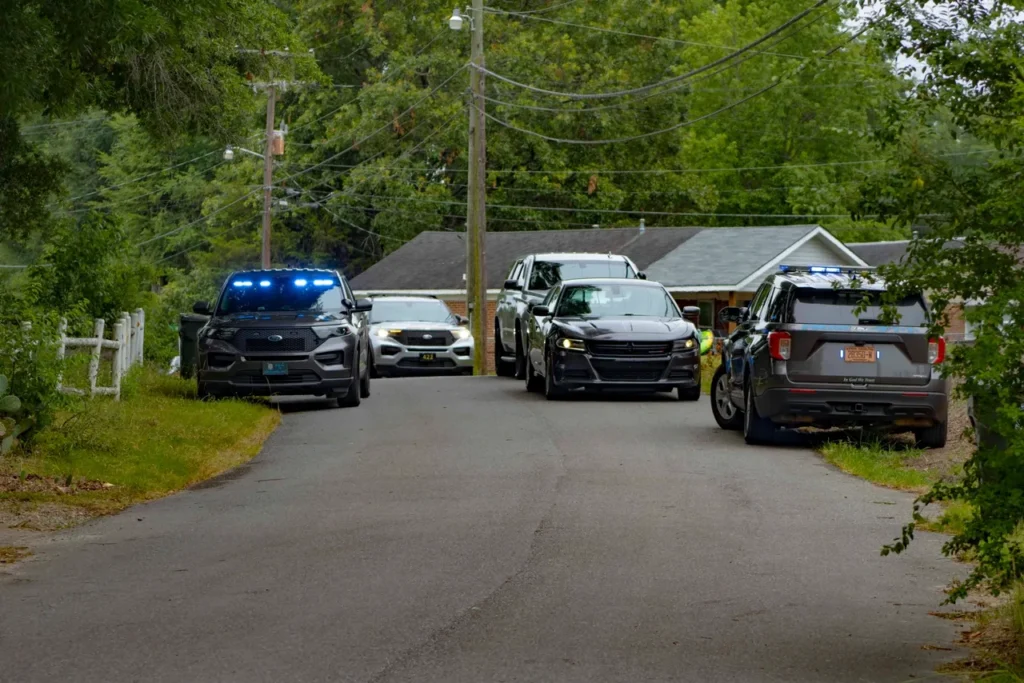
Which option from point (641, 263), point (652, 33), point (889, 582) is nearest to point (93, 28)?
point (889, 582)

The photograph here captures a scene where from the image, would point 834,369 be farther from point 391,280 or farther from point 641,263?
point 391,280

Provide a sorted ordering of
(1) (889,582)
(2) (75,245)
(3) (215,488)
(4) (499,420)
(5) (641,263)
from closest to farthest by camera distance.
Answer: (1) (889,582)
(3) (215,488)
(4) (499,420)
(2) (75,245)
(5) (641,263)

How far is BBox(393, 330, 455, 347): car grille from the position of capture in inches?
1357

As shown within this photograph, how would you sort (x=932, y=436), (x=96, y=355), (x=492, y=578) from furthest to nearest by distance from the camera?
(x=96, y=355)
(x=932, y=436)
(x=492, y=578)

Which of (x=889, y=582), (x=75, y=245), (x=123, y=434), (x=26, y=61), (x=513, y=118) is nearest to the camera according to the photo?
(x=889, y=582)

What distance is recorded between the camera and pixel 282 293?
961 inches

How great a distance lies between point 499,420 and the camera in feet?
68.7

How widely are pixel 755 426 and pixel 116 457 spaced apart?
656cm

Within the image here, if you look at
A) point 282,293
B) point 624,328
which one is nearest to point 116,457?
point 282,293

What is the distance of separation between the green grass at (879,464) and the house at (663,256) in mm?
35110

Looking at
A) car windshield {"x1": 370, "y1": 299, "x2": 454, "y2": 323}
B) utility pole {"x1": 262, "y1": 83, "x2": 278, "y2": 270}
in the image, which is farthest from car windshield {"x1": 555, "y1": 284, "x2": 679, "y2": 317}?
utility pole {"x1": 262, "y1": 83, "x2": 278, "y2": 270}

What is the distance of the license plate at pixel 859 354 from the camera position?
17547mm

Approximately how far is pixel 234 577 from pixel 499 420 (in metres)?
11.0

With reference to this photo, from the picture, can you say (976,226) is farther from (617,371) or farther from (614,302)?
(614,302)
